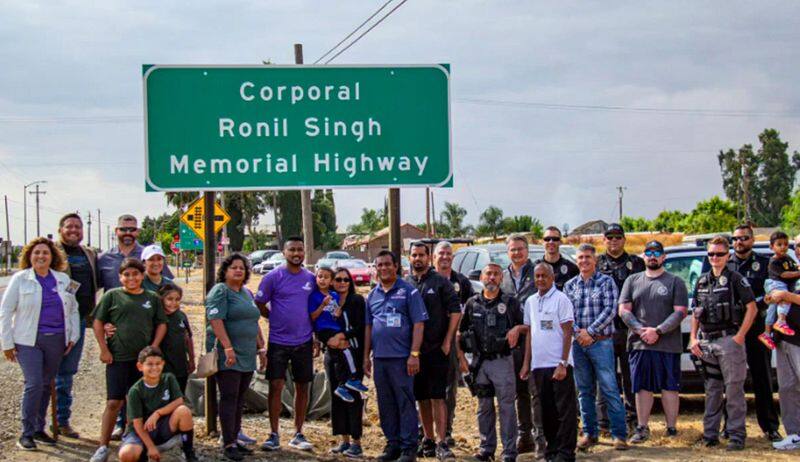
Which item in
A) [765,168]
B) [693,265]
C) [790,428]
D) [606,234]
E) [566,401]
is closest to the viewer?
[566,401]

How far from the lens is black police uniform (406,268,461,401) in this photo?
8.05 metres

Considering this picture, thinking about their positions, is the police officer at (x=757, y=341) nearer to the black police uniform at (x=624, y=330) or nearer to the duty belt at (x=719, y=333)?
the duty belt at (x=719, y=333)

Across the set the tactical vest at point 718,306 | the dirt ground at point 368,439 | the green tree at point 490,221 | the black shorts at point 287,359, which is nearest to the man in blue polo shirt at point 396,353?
the dirt ground at point 368,439

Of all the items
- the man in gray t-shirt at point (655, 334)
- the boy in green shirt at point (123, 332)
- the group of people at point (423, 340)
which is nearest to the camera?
the boy in green shirt at point (123, 332)

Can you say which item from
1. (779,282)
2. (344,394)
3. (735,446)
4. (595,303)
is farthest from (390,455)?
(779,282)

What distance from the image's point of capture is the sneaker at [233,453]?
7.88 meters

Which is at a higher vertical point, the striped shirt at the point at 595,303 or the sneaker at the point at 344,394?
the striped shirt at the point at 595,303

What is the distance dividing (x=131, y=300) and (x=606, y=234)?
15.4ft

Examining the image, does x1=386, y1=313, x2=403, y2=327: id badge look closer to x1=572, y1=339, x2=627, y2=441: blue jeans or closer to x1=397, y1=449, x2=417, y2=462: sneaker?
x1=397, y1=449, x2=417, y2=462: sneaker

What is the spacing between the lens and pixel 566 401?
770 cm

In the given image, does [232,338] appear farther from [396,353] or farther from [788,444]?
[788,444]

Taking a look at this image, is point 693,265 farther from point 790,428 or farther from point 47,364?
point 47,364

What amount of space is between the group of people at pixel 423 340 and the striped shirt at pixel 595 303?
14 mm

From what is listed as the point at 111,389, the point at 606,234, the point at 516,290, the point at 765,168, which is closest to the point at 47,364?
the point at 111,389
